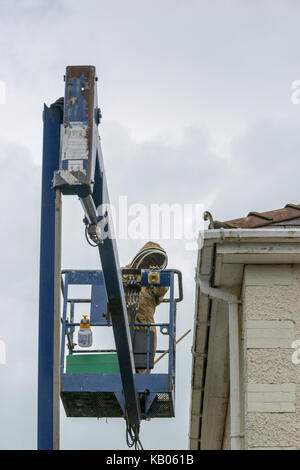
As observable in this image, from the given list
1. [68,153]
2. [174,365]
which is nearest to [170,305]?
[174,365]

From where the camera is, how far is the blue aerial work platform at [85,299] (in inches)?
296

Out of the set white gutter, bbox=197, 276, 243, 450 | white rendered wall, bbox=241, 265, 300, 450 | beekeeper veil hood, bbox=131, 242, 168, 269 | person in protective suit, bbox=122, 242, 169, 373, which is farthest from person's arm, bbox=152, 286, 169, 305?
white rendered wall, bbox=241, 265, 300, 450

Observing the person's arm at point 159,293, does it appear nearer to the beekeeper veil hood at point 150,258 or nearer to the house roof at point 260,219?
the beekeeper veil hood at point 150,258

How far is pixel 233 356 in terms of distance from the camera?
26.7ft

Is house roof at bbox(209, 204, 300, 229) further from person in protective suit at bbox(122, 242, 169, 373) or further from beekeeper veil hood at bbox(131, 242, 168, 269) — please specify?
beekeeper veil hood at bbox(131, 242, 168, 269)

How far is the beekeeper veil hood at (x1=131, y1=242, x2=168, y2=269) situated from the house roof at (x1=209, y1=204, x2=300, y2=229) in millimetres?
5627

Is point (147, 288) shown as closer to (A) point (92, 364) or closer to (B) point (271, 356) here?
(A) point (92, 364)

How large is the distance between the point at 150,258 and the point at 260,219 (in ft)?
19.5

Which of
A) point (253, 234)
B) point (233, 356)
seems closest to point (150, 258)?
point (233, 356)

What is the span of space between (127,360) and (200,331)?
7.62ft

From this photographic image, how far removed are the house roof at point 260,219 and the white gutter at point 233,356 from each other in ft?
1.91

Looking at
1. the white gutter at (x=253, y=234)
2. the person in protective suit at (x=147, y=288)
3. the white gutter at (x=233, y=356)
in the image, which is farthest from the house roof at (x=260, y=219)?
the person in protective suit at (x=147, y=288)

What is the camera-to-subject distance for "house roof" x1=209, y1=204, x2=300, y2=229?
795cm
